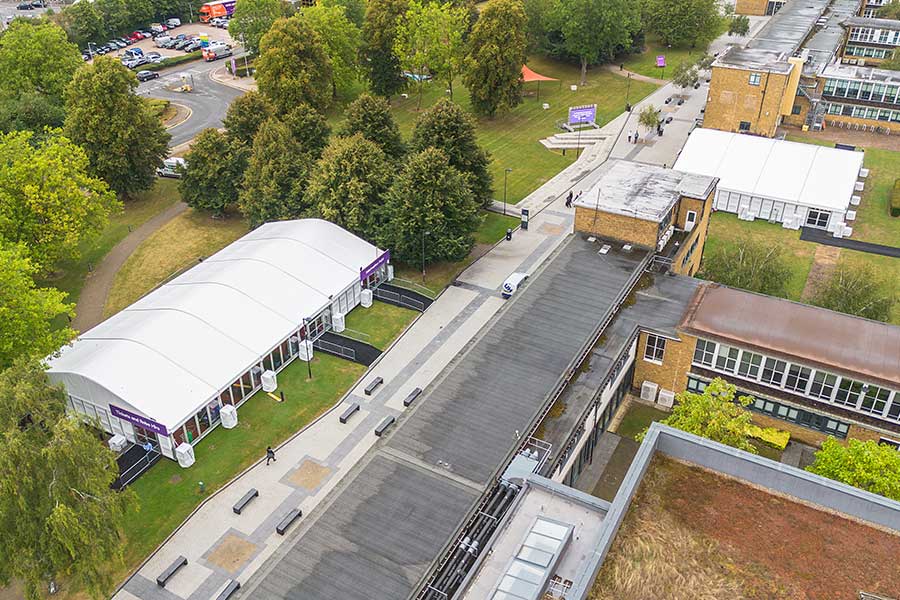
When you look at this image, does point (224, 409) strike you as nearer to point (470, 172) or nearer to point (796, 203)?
point (470, 172)

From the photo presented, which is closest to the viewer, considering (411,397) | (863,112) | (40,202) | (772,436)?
(772,436)

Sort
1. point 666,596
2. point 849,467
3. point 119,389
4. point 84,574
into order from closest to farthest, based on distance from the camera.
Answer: point 666,596, point 84,574, point 849,467, point 119,389

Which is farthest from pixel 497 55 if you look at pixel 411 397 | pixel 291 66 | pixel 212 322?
pixel 411 397

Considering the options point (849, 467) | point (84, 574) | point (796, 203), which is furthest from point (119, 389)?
point (796, 203)

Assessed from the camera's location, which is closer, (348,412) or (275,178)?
(348,412)

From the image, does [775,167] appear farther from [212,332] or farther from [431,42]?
[212,332]

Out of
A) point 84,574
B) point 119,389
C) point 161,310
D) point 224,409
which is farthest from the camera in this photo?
point 161,310

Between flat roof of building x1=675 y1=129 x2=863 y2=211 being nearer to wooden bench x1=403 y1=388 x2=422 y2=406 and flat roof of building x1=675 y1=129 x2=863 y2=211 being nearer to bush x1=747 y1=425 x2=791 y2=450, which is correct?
bush x1=747 y1=425 x2=791 y2=450
